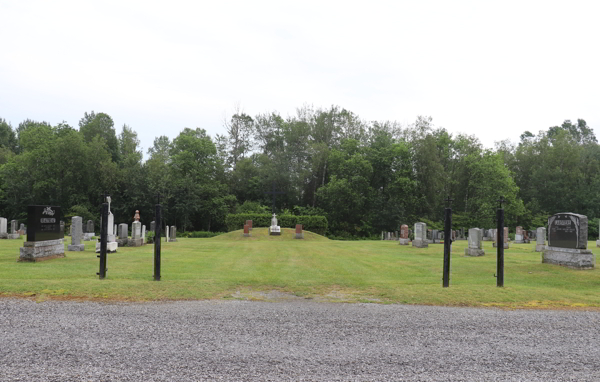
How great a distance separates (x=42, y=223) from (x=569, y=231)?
18275 millimetres

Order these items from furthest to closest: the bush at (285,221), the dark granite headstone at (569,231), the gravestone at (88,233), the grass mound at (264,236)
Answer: the bush at (285,221) → the grass mound at (264,236) → the gravestone at (88,233) → the dark granite headstone at (569,231)

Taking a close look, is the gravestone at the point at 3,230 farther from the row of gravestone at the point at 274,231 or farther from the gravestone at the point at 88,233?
the row of gravestone at the point at 274,231

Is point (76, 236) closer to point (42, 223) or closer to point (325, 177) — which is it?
point (42, 223)

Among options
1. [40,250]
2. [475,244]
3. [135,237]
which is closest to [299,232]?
[135,237]

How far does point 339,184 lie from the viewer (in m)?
45.0

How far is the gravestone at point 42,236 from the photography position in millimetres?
13398

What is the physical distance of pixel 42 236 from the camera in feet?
45.4

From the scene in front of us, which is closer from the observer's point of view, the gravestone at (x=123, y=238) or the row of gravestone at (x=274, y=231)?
the gravestone at (x=123, y=238)

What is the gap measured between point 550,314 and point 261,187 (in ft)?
143

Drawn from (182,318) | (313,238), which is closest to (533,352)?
(182,318)

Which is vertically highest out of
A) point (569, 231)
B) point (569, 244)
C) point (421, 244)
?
point (569, 231)

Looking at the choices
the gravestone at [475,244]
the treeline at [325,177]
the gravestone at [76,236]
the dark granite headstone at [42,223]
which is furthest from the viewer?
the treeline at [325,177]

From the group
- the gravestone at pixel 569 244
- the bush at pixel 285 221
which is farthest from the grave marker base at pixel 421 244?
the bush at pixel 285 221

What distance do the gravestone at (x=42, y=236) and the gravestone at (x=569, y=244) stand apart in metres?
17.7
